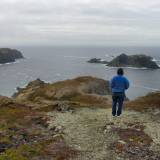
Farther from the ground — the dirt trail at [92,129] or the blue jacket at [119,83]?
the blue jacket at [119,83]

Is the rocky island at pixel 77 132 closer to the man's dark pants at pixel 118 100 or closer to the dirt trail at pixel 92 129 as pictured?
the dirt trail at pixel 92 129

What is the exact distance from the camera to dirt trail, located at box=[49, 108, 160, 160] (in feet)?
63.7

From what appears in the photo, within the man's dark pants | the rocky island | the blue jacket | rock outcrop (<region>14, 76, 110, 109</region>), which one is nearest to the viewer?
the rocky island

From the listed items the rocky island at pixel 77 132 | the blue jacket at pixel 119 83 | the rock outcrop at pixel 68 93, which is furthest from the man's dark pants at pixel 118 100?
the rock outcrop at pixel 68 93

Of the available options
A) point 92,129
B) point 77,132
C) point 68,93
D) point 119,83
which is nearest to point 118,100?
point 119,83

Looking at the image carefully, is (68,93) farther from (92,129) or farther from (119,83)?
(92,129)

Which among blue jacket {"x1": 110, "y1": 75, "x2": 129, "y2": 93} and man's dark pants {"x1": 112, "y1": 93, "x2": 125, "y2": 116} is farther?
man's dark pants {"x1": 112, "y1": 93, "x2": 125, "y2": 116}

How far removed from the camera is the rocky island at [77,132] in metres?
19.4

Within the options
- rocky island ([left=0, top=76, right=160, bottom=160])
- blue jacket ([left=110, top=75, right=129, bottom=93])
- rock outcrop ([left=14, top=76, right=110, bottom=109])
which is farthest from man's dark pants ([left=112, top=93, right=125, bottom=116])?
rock outcrop ([left=14, top=76, right=110, bottom=109])

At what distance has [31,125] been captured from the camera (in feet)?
85.3

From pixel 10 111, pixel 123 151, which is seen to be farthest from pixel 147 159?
pixel 10 111

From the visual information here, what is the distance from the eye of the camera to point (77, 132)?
2298 centimetres

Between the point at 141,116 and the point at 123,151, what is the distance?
8163mm

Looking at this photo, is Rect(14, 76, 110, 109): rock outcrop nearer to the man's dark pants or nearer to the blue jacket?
the man's dark pants
